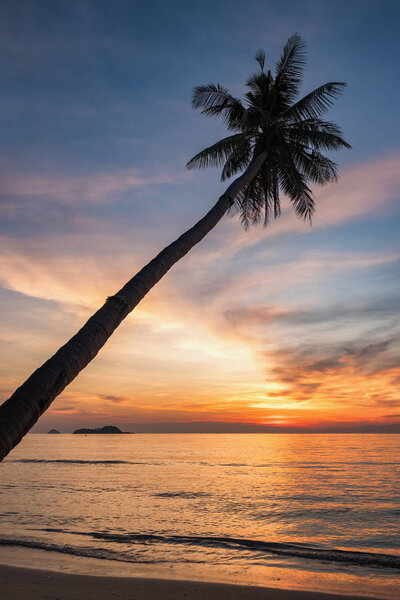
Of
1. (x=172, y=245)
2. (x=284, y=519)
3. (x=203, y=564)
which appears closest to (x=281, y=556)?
(x=203, y=564)

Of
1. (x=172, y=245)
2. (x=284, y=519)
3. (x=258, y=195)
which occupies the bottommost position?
(x=284, y=519)

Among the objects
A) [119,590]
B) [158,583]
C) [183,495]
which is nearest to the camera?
[119,590]

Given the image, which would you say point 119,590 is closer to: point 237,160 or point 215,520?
point 215,520

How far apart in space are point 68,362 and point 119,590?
288 inches

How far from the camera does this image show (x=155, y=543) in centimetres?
1569

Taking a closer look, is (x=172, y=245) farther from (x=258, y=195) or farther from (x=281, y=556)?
(x=281, y=556)

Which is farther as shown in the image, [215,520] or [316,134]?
[215,520]

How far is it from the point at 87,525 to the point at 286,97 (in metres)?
18.3

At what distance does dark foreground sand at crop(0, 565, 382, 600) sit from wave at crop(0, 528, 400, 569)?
296cm

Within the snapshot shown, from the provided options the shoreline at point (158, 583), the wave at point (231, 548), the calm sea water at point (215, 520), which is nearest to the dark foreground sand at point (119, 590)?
the shoreline at point (158, 583)

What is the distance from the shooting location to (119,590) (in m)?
9.70

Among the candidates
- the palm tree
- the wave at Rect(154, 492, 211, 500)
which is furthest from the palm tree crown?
the wave at Rect(154, 492, 211, 500)

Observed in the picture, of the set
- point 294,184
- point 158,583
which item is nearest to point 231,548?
point 158,583

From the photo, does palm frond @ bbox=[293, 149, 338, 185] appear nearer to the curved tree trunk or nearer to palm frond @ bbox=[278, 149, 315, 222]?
palm frond @ bbox=[278, 149, 315, 222]
